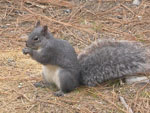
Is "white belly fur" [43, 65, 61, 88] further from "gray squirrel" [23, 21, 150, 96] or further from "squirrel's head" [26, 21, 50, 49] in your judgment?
"squirrel's head" [26, 21, 50, 49]

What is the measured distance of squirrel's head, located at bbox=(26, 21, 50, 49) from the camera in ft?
10.0

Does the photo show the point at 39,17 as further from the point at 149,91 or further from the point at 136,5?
the point at 149,91

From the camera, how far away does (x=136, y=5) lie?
17.5 feet

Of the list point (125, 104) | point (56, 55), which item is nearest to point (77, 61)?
point (56, 55)

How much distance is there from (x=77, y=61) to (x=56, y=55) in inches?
9.3

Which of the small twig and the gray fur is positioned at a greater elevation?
the gray fur

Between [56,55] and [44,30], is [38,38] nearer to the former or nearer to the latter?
[44,30]

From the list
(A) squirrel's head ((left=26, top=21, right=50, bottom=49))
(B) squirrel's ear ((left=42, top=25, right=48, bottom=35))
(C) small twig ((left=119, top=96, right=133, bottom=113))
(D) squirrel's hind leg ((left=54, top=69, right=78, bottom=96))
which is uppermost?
(B) squirrel's ear ((left=42, top=25, right=48, bottom=35))

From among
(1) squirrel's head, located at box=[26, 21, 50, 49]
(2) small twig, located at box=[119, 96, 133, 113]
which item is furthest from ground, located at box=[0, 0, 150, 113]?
(1) squirrel's head, located at box=[26, 21, 50, 49]

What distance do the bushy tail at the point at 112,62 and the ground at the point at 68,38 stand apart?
0.37 feet

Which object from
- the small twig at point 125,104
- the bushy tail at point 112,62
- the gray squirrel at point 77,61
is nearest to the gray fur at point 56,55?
the gray squirrel at point 77,61

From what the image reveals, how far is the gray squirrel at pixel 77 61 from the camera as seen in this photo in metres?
3.09

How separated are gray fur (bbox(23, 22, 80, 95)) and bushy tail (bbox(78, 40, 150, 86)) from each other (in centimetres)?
12

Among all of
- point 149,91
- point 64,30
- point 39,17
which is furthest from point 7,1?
point 149,91
